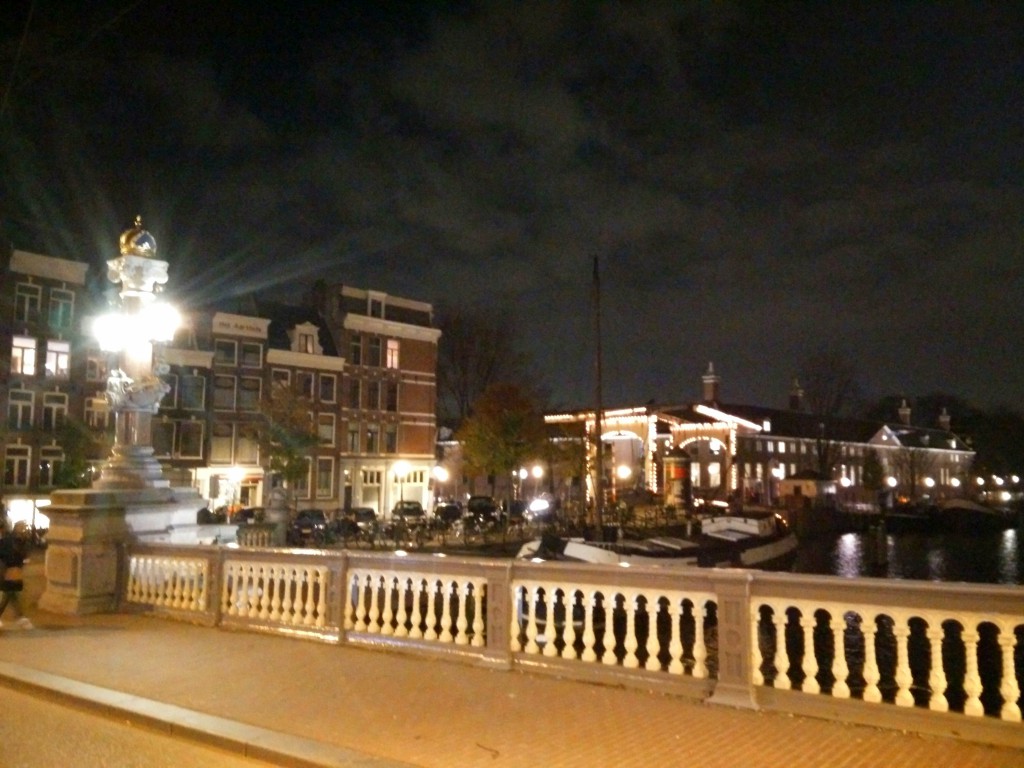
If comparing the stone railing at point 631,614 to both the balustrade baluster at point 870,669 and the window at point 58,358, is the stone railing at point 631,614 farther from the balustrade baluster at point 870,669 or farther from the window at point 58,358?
the window at point 58,358

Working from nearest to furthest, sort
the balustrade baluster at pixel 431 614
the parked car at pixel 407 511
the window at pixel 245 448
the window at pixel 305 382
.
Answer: the balustrade baluster at pixel 431 614 → the parked car at pixel 407 511 → the window at pixel 245 448 → the window at pixel 305 382

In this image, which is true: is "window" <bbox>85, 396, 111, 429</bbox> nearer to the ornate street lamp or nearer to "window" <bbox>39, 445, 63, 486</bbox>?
"window" <bbox>39, 445, 63, 486</bbox>

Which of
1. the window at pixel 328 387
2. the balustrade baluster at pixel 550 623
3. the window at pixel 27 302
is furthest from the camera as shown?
the window at pixel 328 387

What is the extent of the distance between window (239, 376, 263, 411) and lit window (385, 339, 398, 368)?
968 cm

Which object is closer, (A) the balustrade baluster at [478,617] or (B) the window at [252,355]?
(A) the balustrade baluster at [478,617]

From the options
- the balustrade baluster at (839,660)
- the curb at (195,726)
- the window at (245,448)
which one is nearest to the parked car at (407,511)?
the window at (245,448)

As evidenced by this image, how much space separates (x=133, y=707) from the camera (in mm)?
7945

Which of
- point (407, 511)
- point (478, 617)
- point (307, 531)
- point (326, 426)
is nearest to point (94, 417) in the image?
point (326, 426)

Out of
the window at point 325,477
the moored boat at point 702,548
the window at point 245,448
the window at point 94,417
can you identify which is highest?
Answer: the window at point 94,417

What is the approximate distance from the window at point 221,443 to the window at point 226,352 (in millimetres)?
3523

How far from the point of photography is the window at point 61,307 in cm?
4341

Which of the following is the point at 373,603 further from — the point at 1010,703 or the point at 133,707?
the point at 1010,703

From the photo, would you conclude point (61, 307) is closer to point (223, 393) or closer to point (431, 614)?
point (223, 393)

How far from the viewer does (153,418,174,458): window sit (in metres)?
46.8
